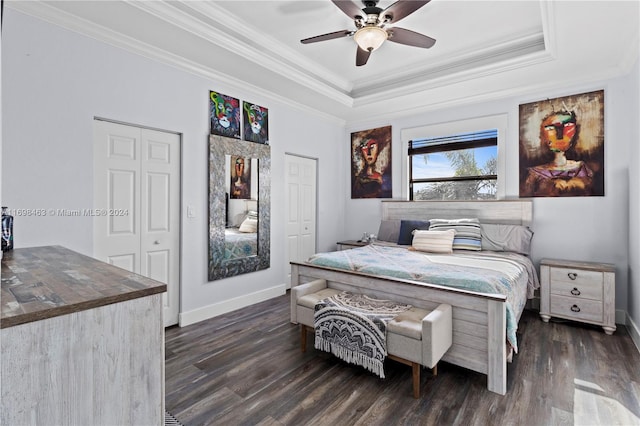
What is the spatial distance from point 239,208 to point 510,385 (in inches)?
122

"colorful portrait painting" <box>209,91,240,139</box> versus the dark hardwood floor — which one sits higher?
"colorful portrait painting" <box>209,91,240,139</box>

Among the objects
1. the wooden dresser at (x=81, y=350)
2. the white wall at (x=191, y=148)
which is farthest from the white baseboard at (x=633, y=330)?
the wooden dresser at (x=81, y=350)

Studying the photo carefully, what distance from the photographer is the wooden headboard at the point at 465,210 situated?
3.89 m

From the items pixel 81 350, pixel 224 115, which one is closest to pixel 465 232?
pixel 224 115

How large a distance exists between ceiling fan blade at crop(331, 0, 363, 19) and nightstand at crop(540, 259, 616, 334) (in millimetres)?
3119

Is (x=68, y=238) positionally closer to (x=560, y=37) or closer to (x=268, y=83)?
(x=268, y=83)

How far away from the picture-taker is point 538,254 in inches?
152

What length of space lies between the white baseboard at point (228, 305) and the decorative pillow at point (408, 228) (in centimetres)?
176

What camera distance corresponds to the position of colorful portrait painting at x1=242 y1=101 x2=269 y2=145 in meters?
3.91

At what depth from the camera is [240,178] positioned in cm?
387

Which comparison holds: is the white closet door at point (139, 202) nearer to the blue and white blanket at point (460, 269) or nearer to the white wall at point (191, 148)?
the white wall at point (191, 148)

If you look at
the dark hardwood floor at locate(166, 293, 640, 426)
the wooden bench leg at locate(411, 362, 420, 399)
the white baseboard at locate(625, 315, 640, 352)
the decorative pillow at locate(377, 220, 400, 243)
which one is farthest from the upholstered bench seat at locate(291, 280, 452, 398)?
the decorative pillow at locate(377, 220, 400, 243)

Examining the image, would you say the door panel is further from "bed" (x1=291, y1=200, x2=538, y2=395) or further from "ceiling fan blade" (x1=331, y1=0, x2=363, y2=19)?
"ceiling fan blade" (x1=331, y1=0, x2=363, y2=19)

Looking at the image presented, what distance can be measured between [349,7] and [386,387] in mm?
2795
